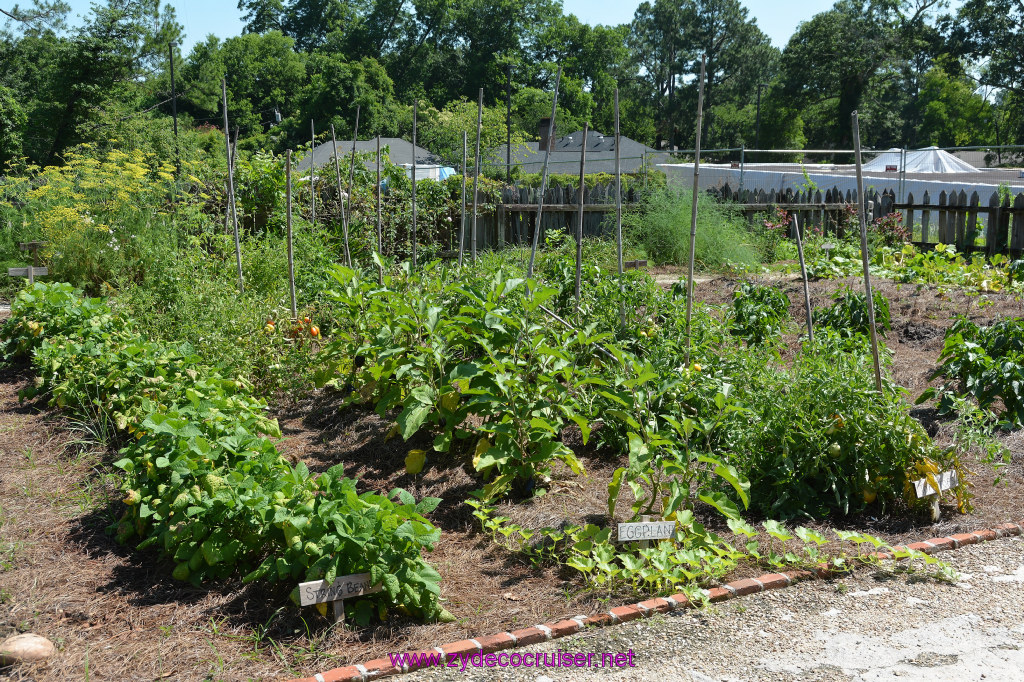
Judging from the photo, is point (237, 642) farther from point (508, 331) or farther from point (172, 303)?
point (172, 303)

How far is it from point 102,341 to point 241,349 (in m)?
→ 0.92

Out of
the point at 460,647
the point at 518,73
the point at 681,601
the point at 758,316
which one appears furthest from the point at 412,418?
the point at 518,73

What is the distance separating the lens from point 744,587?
11.1 feet

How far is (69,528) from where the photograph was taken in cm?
387

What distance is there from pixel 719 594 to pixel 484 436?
160 cm

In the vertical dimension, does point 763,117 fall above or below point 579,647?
above

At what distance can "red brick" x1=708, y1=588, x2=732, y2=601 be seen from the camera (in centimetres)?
334

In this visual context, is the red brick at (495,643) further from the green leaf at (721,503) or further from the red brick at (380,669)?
the green leaf at (721,503)

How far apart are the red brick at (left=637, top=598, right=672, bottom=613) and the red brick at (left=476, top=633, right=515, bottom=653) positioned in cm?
58

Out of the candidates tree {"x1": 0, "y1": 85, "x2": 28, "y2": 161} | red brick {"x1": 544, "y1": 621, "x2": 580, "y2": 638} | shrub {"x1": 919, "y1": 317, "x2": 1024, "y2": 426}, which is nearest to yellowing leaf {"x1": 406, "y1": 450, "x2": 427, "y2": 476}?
A: red brick {"x1": 544, "y1": 621, "x2": 580, "y2": 638}

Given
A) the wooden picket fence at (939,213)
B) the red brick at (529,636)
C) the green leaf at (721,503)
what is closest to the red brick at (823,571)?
the green leaf at (721,503)

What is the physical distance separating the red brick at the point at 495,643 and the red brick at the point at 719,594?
89 cm

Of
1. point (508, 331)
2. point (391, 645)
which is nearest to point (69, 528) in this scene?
point (391, 645)

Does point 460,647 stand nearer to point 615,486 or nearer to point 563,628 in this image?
point 563,628
